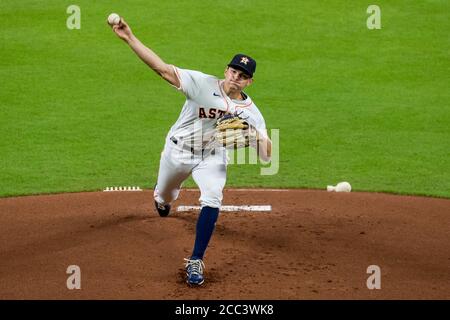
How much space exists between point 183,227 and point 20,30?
32.4ft

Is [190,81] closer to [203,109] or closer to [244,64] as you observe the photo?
[203,109]

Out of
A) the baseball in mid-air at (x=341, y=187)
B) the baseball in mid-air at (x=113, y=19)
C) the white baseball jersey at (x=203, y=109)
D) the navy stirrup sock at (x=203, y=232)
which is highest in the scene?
the baseball in mid-air at (x=341, y=187)

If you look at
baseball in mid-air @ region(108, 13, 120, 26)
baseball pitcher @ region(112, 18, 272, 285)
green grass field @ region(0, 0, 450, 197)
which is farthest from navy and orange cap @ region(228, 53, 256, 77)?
green grass field @ region(0, 0, 450, 197)

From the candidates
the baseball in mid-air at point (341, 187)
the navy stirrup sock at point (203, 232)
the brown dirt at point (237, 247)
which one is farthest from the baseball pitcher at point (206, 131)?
the baseball in mid-air at point (341, 187)

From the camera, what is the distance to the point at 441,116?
14398 millimetres

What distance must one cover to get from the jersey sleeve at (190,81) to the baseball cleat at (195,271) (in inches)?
62.3

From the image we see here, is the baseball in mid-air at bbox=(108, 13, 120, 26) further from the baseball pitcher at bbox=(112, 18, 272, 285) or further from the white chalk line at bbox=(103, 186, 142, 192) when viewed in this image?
the white chalk line at bbox=(103, 186, 142, 192)

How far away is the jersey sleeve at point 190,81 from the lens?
8156 millimetres

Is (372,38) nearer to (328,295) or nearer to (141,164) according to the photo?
→ (141,164)

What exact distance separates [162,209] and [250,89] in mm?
6497

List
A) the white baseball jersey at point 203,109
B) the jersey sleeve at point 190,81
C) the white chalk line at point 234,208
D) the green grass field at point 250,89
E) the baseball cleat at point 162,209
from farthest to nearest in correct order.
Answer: the green grass field at point 250,89
the white chalk line at point 234,208
the baseball cleat at point 162,209
the white baseball jersey at point 203,109
the jersey sleeve at point 190,81

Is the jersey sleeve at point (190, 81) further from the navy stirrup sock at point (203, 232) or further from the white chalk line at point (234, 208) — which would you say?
the white chalk line at point (234, 208)

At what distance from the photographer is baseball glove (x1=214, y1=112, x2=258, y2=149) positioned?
7980 millimetres

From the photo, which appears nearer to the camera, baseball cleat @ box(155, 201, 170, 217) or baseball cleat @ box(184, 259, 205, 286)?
baseball cleat @ box(184, 259, 205, 286)
